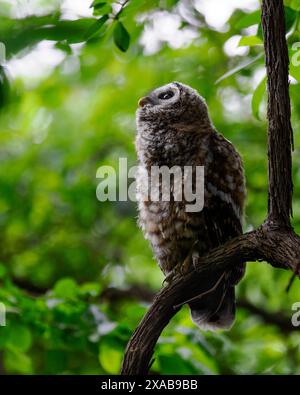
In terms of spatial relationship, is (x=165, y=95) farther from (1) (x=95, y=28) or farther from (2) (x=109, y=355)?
(2) (x=109, y=355)

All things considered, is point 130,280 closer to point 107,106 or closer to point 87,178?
point 87,178

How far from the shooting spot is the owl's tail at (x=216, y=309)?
93.7 inches

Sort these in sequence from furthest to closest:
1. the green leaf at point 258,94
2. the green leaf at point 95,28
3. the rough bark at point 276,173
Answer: the green leaf at point 258,94 → the green leaf at point 95,28 → the rough bark at point 276,173

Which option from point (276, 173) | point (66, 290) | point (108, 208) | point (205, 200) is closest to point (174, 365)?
point (66, 290)

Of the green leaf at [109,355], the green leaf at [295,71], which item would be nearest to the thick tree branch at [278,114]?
the green leaf at [295,71]

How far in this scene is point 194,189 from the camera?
91.7 inches

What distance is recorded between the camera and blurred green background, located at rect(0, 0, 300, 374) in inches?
112

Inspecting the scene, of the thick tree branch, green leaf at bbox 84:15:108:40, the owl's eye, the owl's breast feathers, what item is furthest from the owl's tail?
green leaf at bbox 84:15:108:40

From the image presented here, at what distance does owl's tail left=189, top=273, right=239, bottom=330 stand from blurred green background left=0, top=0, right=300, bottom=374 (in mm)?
317

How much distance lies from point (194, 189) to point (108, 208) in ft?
8.65

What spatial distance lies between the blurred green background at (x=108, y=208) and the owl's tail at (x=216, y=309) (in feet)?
1.04

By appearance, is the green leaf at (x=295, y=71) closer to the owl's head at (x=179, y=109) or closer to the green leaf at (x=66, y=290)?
the owl's head at (x=179, y=109)

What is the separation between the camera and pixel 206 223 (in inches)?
92.4
